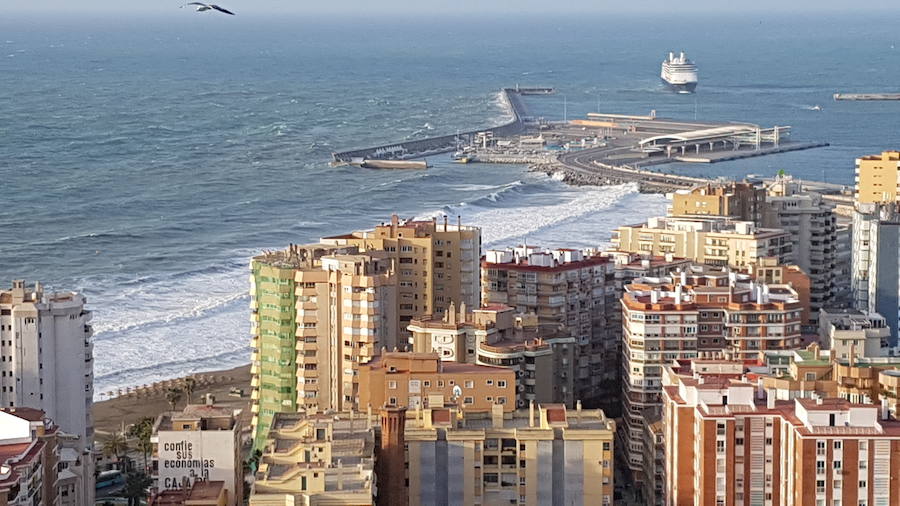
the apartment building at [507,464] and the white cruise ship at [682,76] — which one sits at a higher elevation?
the white cruise ship at [682,76]

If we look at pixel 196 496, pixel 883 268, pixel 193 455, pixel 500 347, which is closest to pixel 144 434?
pixel 500 347

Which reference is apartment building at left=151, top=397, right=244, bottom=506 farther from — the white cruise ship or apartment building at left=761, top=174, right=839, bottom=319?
the white cruise ship

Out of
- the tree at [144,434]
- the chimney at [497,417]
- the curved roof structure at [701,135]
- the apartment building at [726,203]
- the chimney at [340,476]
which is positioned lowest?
the tree at [144,434]

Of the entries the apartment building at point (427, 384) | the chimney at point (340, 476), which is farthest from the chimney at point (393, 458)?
the apartment building at point (427, 384)

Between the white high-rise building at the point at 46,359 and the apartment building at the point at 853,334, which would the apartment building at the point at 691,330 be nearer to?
the apartment building at the point at 853,334

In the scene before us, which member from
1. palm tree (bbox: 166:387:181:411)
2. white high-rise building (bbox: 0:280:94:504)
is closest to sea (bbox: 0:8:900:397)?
palm tree (bbox: 166:387:181:411)

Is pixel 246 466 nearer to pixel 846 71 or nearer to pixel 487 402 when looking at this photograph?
pixel 487 402

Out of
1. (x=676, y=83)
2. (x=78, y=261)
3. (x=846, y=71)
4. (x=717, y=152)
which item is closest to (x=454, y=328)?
(x=78, y=261)
